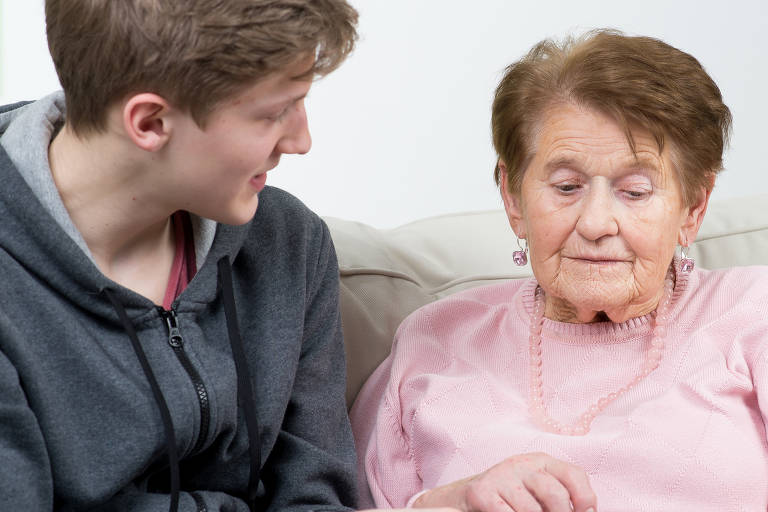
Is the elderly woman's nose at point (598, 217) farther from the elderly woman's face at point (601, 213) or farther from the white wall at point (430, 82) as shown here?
the white wall at point (430, 82)

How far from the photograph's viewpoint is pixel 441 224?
7.49 feet

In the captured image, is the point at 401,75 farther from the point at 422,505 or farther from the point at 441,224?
the point at 422,505

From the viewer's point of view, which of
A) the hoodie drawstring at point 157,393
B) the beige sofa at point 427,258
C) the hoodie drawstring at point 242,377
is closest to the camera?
the hoodie drawstring at point 157,393

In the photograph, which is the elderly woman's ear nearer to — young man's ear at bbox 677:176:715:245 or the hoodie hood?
young man's ear at bbox 677:176:715:245

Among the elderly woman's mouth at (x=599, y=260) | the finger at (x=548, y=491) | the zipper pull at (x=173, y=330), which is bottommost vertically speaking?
the finger at (x=548, y=491)

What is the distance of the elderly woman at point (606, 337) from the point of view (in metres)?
1.58

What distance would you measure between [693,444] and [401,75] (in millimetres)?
1592

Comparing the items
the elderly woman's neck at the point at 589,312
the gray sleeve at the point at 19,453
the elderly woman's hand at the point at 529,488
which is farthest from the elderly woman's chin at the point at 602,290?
the gray sleeve at the point at 19,453

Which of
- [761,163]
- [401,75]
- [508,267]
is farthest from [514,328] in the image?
[761,163]

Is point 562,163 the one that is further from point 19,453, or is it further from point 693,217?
point 19,453

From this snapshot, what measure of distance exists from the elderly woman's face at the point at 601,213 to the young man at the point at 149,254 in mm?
410

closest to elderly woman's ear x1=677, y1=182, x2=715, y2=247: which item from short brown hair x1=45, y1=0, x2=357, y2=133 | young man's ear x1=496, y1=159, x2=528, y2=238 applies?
young man's ear x1=496, y1=159, x2=528, y2=238

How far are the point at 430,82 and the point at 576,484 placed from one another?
1.67 meters

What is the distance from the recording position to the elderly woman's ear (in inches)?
67.7
